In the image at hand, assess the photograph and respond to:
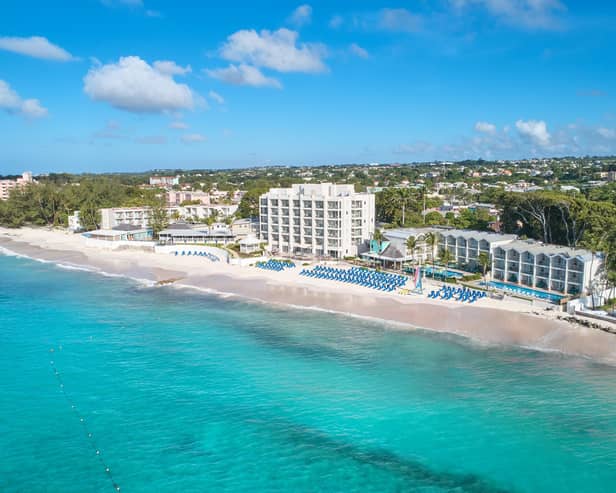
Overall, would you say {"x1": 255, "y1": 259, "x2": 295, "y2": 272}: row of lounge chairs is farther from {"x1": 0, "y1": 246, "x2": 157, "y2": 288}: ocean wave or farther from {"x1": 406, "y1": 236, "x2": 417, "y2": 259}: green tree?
{"x1": 406, "y1": 236, "x2": 417, "y2": 259}: green tree

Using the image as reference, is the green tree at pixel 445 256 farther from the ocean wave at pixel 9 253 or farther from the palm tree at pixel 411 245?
the ocean wave at pixel 9 253

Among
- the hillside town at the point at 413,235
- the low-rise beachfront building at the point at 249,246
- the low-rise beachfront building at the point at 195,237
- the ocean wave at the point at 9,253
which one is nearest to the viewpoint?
the hillside town at the point at 413,235

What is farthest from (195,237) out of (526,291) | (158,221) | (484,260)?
(526,291)

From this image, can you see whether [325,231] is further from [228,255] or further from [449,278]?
[449,278]

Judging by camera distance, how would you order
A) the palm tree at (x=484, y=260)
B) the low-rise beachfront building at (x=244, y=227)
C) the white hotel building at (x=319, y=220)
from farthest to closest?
1. the low-rise beachfront building at (x=244, y=227)
2. the white hotel building at (x=319, y=220)
3. the palm tree at (x=484, y=260)

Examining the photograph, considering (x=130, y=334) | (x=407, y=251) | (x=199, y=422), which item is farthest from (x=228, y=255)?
(x=199, y=422)

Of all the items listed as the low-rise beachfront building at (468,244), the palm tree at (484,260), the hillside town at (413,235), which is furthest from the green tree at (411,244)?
the palm tree at (484,260)
